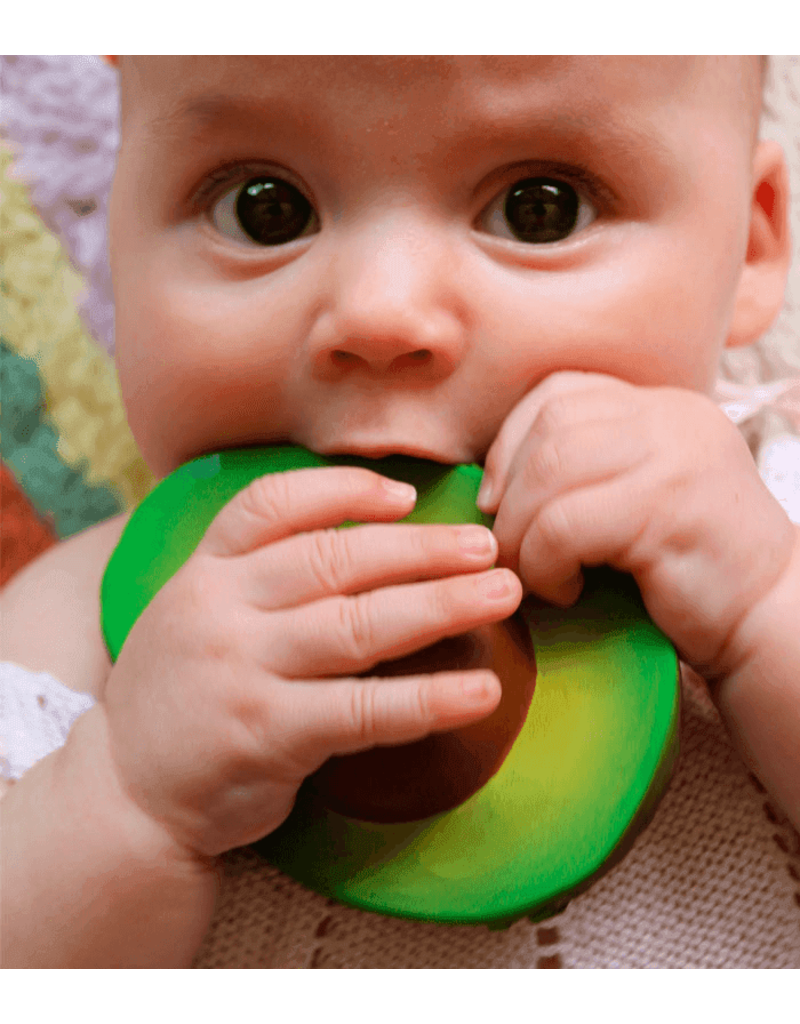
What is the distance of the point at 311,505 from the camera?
57 cm

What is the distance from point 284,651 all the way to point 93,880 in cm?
19

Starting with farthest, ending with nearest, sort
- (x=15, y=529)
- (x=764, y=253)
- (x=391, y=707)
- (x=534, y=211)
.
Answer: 1. (x=15, y=529)
2. (x=764, y=253)
3. (x=534, y=211)
4. (x=391, y=707)

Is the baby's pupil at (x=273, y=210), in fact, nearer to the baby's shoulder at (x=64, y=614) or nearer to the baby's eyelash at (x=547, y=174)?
the baby's eyelash at (x=547, y=174)

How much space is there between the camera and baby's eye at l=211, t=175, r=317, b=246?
0.65 m

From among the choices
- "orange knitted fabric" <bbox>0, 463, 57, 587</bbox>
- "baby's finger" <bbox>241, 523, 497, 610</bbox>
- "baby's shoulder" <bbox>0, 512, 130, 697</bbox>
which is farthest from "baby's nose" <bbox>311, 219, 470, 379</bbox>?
"orange knitted fabric" <bbox>0, 463, 57, 587</bbox>

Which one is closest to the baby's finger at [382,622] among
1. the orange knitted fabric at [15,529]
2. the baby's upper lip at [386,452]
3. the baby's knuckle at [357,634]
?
the baby's knuckle at [357,634]

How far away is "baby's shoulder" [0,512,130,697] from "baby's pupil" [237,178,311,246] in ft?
1.16

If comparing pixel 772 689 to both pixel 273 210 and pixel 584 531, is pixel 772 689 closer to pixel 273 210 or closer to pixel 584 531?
pixel 584 531

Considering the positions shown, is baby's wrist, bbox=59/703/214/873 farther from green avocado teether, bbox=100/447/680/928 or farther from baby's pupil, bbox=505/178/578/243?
baby's pupil, bbox=505/178/578/243

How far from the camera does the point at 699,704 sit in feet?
2.25

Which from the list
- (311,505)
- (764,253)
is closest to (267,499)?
(311,505)

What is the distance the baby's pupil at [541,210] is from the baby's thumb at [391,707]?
0.96 feet

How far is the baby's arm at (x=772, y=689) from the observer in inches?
22.5

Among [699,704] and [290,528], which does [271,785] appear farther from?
[699,704]
